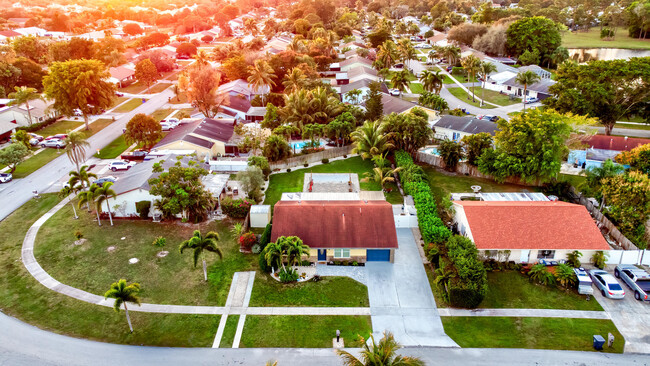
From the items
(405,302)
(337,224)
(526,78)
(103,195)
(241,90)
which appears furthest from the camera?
(241,90)

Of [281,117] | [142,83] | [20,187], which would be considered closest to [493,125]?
[281,117]

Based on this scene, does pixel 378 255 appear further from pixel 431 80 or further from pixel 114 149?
pixel 431 80

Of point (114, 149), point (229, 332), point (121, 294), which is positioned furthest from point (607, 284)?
point (114, 149)

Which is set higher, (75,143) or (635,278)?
(75,143)

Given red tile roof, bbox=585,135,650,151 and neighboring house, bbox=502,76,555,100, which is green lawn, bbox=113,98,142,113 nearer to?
neighboring house, bbox=502,76,555,100

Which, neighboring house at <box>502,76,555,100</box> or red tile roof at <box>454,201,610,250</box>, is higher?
neighboring house at <box>502,76,555,100</box>

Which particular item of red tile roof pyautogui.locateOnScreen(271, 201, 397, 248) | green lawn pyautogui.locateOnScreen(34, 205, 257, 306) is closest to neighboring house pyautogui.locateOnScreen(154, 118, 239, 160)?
green lawn pyautogui.locateOnScreen(34, 205, 257, 306)

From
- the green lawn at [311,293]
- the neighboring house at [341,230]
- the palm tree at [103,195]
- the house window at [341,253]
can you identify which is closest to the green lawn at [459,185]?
the neighboring house at [341,230]
